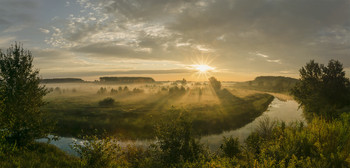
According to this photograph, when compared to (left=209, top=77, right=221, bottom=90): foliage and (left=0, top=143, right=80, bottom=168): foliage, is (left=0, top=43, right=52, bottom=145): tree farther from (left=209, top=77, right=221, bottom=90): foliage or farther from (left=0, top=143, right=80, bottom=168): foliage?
(left=209, top=77, right=221, bottom=90): foliage

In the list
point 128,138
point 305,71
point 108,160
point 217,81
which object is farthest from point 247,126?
point 217,81

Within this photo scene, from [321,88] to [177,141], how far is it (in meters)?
47.7

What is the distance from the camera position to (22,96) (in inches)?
882

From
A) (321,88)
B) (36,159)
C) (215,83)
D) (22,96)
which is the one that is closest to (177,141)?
(36,159)

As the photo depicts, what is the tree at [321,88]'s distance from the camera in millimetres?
43875

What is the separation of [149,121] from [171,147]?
28.2 m

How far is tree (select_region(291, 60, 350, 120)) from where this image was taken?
144 feet

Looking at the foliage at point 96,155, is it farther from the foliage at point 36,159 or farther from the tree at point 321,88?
the tree at point 321,88

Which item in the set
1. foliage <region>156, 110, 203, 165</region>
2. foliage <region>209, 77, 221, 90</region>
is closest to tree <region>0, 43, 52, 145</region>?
foliage <region>156, 110, 203, 165</region>

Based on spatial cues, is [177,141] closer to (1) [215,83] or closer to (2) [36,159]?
(2) [36,159]

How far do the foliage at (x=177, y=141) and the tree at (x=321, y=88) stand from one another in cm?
3975

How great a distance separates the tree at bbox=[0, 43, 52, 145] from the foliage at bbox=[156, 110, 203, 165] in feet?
53.9

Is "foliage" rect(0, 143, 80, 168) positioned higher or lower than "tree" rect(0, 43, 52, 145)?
lower

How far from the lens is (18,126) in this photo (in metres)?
20.9
